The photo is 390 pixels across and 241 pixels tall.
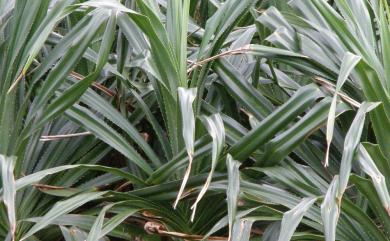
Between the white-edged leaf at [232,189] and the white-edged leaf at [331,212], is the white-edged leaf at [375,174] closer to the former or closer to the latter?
the white-edged leaf at [331,212]

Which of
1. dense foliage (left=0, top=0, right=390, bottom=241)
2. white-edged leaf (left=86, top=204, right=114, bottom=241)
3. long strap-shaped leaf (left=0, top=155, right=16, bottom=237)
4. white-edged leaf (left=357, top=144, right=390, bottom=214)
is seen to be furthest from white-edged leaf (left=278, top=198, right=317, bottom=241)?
long strap-shaped leaf (left=0, top=155, right=16, bottom=237)

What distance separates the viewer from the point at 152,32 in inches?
63.8

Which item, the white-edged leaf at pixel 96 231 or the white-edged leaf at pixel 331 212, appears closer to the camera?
the white-edged leaf at pixel 331 212

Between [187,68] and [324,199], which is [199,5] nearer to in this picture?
[187,68]

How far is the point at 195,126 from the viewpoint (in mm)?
1701

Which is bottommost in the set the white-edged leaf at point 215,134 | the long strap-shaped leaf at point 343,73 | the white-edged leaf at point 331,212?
the white-edged leaf at point 331,212

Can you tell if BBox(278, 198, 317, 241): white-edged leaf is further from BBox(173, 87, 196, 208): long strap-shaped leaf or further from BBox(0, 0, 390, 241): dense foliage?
BBox(173, 87, 196, 208): long strap-shaped leaf

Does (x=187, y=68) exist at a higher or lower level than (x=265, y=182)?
higher

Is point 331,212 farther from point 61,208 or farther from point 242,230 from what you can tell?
point 61,208

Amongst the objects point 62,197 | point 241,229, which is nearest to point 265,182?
point 241,229

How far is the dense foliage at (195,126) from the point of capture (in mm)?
1569

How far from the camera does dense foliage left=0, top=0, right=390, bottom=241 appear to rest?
61.8 inches

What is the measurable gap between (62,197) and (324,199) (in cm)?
64

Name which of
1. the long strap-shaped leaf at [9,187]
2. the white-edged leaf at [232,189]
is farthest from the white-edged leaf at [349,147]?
the long strap-shaped leaf at [9,187]
